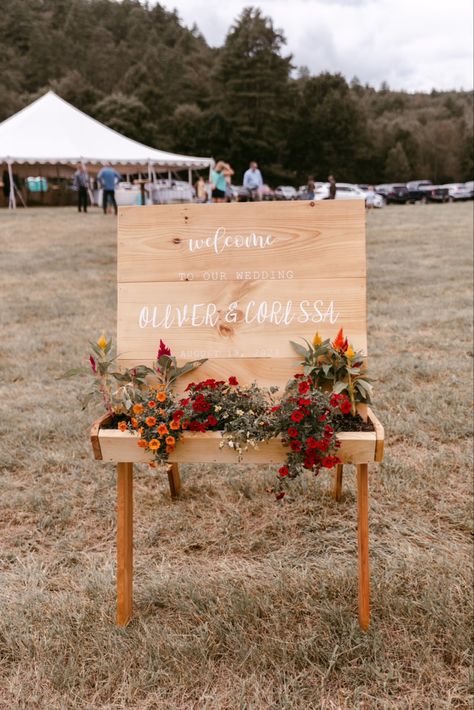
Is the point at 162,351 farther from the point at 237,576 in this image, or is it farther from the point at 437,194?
the point at 437,194

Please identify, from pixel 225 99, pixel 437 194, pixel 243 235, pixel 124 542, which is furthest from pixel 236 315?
pixel 225 99

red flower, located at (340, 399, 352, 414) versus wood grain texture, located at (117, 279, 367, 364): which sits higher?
wood grain texture, located at (117, 279, 367, 364)

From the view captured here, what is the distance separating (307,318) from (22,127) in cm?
2029

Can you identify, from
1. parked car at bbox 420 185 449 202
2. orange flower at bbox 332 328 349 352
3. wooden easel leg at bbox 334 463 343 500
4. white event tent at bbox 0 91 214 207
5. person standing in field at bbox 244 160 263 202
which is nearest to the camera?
orange flower at bbox 332 328 349 352

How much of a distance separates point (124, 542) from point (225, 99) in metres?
52.1

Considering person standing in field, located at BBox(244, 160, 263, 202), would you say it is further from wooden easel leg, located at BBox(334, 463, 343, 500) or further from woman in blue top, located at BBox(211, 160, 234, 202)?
wooden easel leg, located at BBox(334, 463, 343, 500)

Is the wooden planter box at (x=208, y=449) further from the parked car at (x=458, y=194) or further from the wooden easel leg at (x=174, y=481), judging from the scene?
the parked car at (x=458, y=194)

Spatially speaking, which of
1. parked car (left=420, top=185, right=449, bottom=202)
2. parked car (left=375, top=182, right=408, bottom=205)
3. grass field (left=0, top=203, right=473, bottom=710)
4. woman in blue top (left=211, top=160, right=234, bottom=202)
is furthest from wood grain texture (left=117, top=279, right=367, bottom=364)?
parked car (left=375, top=182, right=408, bottom=205)

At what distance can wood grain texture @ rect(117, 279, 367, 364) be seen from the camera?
192 cm

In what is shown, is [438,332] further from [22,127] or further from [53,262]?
Answer: [22,127]

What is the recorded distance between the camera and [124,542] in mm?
1881

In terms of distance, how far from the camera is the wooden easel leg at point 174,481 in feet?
8.72

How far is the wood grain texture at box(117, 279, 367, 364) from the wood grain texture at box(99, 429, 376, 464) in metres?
0.30

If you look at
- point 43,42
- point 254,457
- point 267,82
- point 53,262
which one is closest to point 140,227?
point 254,457
